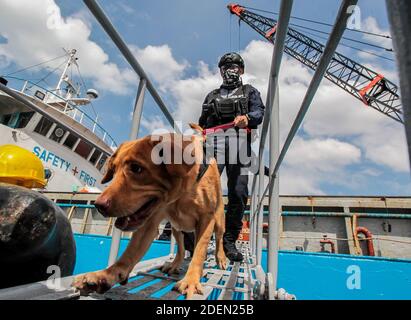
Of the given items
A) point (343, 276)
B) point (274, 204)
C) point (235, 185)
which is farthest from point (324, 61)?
point (343, 276)

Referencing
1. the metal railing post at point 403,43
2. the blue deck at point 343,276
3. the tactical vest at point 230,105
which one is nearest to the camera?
the metal railing post at point 403,43

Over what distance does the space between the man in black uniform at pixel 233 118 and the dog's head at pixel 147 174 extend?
1053mm

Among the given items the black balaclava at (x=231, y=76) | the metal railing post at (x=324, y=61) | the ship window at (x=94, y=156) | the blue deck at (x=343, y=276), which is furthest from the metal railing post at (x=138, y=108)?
the ship window at (x=94, y=156)

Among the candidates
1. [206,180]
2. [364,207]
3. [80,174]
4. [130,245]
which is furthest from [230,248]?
[80,174]

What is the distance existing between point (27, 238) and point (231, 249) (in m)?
1.65

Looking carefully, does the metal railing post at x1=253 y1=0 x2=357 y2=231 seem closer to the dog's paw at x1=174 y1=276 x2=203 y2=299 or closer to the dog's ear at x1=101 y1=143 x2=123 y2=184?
the dog's paw at x1=174 y1=276 x2=203 y2=299

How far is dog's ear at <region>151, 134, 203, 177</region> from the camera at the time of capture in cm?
122

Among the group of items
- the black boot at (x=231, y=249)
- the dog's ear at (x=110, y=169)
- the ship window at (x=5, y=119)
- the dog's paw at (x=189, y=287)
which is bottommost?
the dog's paw at (x=189, y=287)

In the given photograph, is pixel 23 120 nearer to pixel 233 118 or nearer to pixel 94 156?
pixel 94 156

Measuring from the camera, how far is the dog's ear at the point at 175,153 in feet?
4.00

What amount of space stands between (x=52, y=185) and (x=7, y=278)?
867 cm

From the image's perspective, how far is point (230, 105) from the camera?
2537 mm

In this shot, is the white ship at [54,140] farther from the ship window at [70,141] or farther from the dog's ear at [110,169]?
the dog's ear at [110,169]
